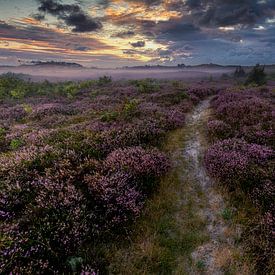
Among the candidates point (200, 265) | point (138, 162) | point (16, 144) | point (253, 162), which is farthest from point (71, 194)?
point (253, 162)

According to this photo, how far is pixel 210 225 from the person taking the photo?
7.38 m

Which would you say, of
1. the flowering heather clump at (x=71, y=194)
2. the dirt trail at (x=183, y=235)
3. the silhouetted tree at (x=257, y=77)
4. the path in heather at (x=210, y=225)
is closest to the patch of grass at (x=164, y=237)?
the dirt trail at (x=183, y=235)

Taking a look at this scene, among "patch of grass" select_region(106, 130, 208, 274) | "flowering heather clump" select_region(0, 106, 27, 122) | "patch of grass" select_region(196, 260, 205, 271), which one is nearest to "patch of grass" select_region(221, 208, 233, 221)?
"patch of grass" select_region(106, 130, 208, 274)

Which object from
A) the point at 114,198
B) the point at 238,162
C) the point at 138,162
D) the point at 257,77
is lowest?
the point at 114,198

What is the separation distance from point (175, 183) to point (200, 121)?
8.40 meters

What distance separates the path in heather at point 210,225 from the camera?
20.1ft

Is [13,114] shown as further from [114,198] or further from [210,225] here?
[210,225]

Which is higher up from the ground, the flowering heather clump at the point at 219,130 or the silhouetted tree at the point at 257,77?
the silhouetted tree at the point at 257,77

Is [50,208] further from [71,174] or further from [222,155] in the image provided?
[222,155]

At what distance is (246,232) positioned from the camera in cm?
687

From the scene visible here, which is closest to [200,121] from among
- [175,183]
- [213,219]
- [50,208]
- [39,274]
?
[175,183]

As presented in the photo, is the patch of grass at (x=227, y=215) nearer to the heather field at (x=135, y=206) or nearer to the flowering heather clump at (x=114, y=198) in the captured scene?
the heather field at (x=135, y=206)

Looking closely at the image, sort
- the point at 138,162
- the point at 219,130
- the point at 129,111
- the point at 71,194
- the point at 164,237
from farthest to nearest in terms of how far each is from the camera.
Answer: the point at 129,111, the point at 219,130, the point at 138,162, the point at 71,194, the point at 164,237

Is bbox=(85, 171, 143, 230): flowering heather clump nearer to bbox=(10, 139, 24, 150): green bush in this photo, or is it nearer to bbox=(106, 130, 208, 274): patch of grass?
bbox=(106, 130, 208, 274): patch of grass
